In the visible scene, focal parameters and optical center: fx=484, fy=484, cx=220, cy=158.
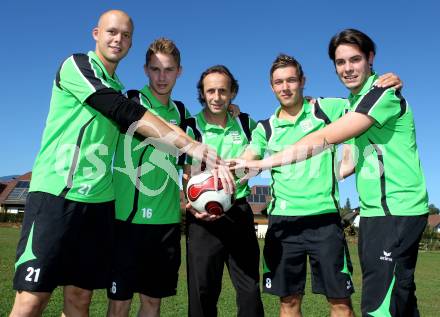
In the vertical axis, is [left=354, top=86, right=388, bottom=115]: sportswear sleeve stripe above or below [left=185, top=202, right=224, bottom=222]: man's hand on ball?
above

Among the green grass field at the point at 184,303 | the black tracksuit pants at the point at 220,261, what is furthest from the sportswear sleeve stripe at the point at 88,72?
the green grass field at the point at 184,303

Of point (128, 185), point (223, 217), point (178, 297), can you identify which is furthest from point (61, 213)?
point (178, 297)

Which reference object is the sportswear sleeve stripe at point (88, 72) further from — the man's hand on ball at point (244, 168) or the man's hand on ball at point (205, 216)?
the man's hand on ball at point (205, 216)

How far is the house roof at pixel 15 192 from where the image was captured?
64.7m

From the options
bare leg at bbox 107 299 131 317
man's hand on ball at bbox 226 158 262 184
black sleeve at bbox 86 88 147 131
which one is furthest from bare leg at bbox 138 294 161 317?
black sleeve at bbox 86 88 147 131

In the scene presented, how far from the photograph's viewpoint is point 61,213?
378cm

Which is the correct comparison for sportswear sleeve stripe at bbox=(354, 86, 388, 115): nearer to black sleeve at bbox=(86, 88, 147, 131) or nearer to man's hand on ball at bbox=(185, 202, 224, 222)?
man's hand on ball at bbox=(185, 202, 224, 222)

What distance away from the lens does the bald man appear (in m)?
3.68

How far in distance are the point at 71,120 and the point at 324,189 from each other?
2.51m

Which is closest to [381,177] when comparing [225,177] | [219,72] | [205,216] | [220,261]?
[225,177]

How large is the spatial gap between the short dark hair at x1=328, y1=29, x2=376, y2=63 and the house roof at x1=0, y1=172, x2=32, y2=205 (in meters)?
64.3

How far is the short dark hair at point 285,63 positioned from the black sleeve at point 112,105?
1846 millimetres

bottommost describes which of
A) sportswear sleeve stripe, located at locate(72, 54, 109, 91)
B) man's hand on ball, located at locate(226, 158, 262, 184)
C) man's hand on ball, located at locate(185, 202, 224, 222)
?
man's hand on ball, located at locate(185, 202, 224, 222)

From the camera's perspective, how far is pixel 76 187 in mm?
3916
